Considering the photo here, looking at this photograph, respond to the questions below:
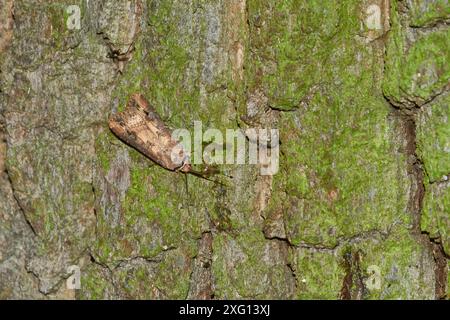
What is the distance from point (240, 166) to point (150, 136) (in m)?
0.25

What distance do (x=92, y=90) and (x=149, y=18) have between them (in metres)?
0.25

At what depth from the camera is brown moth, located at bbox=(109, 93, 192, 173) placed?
1.90 m

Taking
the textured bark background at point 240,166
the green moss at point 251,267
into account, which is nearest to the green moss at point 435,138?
the textured bark background at point 240,166

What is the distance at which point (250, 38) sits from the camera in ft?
5.98

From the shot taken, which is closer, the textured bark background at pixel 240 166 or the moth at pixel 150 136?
the textured bark background at pixel 240 166

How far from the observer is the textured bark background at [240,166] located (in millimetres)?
1723

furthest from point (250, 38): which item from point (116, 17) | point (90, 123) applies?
point (90, 123)

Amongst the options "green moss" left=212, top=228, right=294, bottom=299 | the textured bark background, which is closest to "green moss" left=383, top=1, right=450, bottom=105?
the textured bark background

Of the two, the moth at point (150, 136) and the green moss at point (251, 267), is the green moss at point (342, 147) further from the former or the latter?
the moth at point (150, 136)

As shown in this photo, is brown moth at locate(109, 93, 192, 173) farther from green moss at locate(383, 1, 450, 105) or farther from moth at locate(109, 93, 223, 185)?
green moss at locate(383, 1, 450, 105)

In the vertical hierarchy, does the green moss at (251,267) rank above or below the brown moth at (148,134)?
below

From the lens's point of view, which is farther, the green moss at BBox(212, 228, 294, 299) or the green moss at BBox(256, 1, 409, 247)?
the green moss at BBox(212, 228, 294, 299)
